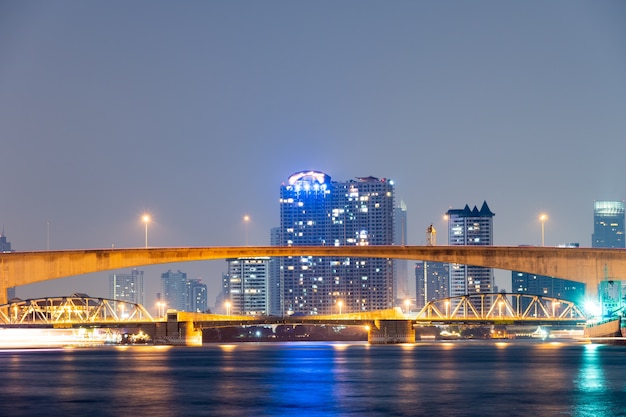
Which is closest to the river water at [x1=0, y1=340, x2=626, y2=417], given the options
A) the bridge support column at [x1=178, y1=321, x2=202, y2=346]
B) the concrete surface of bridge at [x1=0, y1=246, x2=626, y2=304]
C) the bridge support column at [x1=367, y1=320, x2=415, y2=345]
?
the concrete surface of bridge at [x1=0, y1=246, x2=626, y2=304]

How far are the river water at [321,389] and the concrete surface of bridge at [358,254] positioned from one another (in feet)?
160

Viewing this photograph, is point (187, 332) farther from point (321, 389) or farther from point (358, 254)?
point (321, 389)

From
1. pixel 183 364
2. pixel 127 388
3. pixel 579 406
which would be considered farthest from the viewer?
pixel 183 364

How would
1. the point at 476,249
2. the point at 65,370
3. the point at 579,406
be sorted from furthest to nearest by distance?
the point at 476,249 → the point at 65,370 → the point at 579,406

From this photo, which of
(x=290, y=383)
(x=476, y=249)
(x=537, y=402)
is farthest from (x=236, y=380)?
(x=476, y=249)

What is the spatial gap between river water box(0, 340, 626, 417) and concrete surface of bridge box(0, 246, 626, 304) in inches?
1920

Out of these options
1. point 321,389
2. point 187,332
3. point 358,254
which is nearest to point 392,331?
point 358,254

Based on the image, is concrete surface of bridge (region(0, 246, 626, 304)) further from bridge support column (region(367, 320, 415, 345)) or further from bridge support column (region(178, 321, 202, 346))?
bridge support column (region(178, 321, 202, 346))

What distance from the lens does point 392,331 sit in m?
192

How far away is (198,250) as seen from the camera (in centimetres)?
17325

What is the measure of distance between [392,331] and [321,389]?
4664 inches

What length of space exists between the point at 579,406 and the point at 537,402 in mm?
2847

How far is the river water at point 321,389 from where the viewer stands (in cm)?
6128

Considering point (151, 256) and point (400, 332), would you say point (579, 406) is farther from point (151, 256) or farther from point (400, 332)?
point (400, 332)
